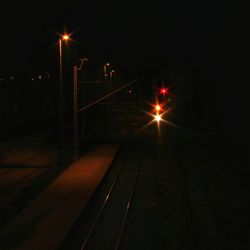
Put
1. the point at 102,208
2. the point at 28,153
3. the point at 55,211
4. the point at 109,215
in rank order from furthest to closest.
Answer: the point at 28,153
the point at 102,208
the point at 109,215
the point at 55,211

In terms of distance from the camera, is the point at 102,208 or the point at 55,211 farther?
the point at 102,208

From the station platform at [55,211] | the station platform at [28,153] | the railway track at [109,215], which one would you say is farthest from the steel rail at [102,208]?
the station platform at [28,153]

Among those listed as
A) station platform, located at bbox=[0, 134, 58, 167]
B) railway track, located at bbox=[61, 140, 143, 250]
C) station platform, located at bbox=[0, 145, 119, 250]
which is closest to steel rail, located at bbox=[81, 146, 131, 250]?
railway track, located at bbox=[61, 140, 143, 250]

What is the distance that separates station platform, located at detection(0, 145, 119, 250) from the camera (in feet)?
42.2

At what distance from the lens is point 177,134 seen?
4925cm

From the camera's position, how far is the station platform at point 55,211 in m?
12.9

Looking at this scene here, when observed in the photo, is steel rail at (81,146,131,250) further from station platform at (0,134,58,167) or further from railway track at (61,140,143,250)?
station platform at (0,134,58,167)

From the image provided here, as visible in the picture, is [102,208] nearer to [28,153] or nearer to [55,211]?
[55,211]

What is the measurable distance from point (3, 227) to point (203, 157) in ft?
65.7

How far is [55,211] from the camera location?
1642cm

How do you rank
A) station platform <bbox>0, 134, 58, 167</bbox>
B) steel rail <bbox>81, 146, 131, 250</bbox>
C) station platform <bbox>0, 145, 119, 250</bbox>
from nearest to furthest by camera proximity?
station platform <bbox>0, 145, 119, 250</bbox> < steel rail <bbox>81, 146, 131, 250</bbox> < station platform <bbox>0, 134, 58, 167</bbox>

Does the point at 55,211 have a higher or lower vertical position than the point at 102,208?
higher

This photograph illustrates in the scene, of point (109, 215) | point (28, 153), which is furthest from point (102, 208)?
point (28, 153)

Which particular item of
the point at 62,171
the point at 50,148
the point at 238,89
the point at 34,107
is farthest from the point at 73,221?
the point at 238,89
